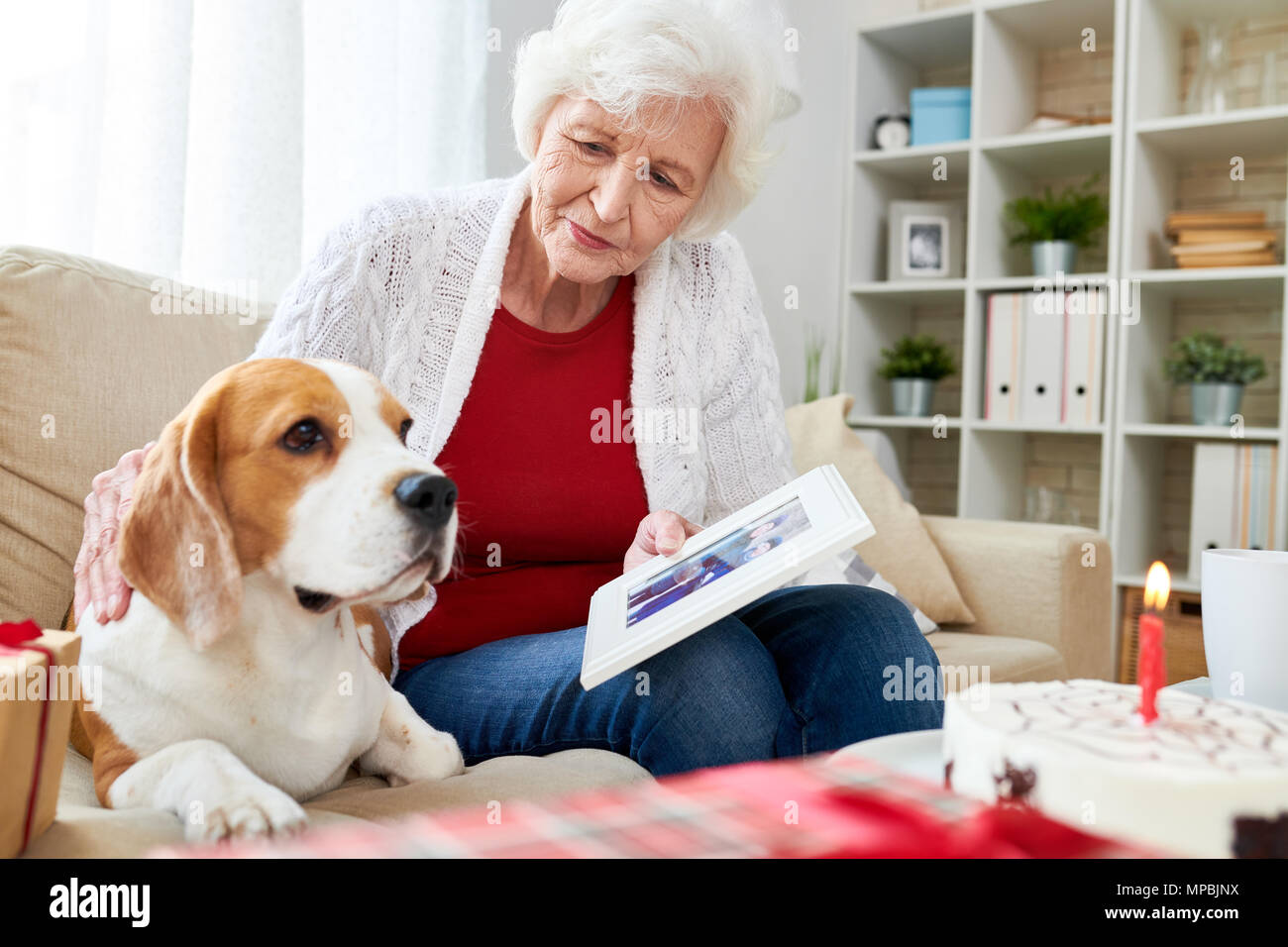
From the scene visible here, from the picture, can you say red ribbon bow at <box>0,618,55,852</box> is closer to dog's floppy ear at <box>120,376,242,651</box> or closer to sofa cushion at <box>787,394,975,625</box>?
dog's floppy ear at <box>120,376,242,651</box>

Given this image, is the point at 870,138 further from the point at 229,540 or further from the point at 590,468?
the point at 229,540

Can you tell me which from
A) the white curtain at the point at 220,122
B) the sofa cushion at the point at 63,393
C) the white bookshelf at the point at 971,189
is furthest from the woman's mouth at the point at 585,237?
the white bookshelf at the point at 971,189

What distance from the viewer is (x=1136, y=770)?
0.43 meters

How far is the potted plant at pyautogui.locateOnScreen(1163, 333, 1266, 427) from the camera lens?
2791mm

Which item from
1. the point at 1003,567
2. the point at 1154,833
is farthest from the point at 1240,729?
the point at 1003,567

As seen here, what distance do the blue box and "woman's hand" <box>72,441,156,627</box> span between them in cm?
285

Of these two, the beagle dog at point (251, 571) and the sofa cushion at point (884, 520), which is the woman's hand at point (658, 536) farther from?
the sofa cushion at point (884, 520)

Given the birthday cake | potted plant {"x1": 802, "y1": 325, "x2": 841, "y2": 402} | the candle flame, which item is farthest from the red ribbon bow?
potted plant {"x1": 802, "y1": 325, "x2": 841, "y2": 402}

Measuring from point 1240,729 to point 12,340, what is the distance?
44.2 inches

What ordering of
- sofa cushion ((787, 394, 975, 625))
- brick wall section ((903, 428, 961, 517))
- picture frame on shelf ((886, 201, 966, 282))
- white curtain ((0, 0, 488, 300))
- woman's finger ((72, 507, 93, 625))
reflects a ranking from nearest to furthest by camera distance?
woman's finger ((72, 507, 93, 625)) < white curtain ((0, 0, 488, 300)) < sofa cushion ((787, 394, 975, 625)) < picture frame on shelf ((886, 201, 966, 282)) < brick wall section ((903, 428, 961, 517))

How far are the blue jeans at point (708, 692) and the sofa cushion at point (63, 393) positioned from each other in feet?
1.27

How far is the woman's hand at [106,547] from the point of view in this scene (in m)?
0.77

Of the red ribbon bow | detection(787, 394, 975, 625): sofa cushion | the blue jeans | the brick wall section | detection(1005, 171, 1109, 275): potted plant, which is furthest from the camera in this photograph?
the brick wall section

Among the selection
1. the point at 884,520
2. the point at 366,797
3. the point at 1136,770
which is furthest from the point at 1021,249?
the point at 1136,770
